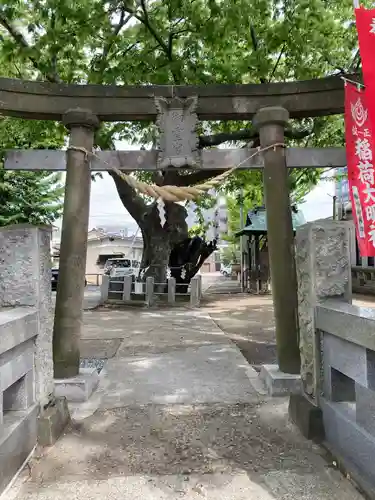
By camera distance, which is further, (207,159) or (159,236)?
(159,236)

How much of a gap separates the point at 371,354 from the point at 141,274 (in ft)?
40.7

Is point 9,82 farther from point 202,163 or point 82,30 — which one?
point 82,30

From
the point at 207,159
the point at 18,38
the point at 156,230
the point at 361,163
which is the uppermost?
the point at 18,38

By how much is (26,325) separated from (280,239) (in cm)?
294

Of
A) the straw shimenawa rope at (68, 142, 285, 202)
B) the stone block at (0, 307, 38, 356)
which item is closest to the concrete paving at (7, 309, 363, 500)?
the stone block at (0, 307, 38, 356)

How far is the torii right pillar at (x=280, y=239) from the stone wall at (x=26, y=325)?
8.31 feet

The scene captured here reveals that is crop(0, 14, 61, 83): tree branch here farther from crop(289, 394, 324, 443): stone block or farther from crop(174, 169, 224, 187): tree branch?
crop(289, 394, 324, 443): stone block

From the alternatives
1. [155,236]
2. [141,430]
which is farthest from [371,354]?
[155,236]

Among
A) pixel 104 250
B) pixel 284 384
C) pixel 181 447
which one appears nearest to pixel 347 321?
pixel 181 447

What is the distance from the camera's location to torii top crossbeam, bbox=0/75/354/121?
15.9ft

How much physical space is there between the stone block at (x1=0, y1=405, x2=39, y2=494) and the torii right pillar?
8.95 ft

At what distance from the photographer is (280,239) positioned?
15.6 feet

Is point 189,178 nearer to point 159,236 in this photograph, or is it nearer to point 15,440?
point 159,236

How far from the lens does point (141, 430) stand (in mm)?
3652
